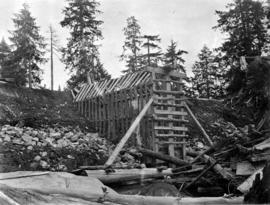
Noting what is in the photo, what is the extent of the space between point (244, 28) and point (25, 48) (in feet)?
55.7

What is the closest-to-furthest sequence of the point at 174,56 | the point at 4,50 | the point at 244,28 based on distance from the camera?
the point at 244,28 → the point at 174,56 → the point at 4,50

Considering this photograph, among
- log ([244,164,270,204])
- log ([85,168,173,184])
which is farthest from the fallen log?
log ([85,168,173,184])

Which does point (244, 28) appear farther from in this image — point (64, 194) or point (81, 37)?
point (64, 194)

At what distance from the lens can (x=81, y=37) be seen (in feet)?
86.8

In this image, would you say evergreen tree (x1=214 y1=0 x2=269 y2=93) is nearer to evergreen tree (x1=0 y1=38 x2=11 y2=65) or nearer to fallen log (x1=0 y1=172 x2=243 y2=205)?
fallen log (x1=0 y1=172 x2=243 y2=205)

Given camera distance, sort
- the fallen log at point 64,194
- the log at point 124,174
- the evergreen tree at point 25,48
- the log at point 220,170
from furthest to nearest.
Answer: the evergreen tree at point 25,48, the log at point 124,174, the log at point 220,170, the fallen log at point 64,194

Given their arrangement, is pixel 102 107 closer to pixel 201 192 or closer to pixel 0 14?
pixel 201 192

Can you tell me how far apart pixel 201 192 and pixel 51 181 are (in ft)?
12.5

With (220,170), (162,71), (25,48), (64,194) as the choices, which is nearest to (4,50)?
(25,48)

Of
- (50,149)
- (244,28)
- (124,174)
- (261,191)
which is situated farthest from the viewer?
(244,28)

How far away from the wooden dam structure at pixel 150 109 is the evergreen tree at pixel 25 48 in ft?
48.1

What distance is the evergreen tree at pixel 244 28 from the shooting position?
24.1 metres

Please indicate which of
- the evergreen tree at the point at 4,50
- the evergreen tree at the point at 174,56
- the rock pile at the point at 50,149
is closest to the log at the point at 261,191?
the rock pile at the point at 50,149

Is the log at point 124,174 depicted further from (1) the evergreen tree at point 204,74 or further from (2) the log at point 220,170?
(1) the evergreen tree at point 204,74
